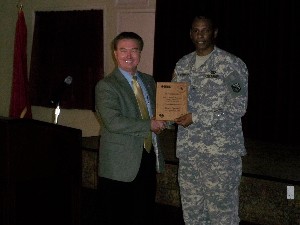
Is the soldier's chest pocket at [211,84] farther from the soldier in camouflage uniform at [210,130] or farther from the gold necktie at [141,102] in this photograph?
the gold necktie at [141,102]

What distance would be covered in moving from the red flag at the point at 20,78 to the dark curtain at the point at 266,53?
2240 mm

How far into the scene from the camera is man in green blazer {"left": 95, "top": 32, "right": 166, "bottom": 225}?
231 centimetres

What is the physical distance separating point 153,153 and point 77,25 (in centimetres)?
386

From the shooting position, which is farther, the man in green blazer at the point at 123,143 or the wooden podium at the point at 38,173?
the man in green blazer at the point at 123,143

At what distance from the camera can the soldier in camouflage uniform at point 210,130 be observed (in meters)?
2.49

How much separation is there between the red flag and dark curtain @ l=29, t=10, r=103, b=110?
8.8 inches

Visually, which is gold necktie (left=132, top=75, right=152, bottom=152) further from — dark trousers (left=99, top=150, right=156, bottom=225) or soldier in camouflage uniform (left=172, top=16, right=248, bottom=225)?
soldier in camouflage uniform (left=172, top=16, right=248, bottom=225)

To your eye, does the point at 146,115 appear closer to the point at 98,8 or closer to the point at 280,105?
the point at 280,105

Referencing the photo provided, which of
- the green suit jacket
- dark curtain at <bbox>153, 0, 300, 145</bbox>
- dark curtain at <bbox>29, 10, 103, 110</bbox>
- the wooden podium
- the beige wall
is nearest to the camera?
the wooden podium

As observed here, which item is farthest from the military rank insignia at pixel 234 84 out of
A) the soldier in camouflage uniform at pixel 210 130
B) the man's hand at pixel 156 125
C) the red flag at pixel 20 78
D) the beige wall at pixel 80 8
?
the red flag at pixel 20 78

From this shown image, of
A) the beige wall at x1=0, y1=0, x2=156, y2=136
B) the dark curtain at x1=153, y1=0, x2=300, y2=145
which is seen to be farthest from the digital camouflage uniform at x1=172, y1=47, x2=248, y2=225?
the beige wall at x1=0, y1=0, x2=156, y2=136

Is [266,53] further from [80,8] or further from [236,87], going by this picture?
[236,87]

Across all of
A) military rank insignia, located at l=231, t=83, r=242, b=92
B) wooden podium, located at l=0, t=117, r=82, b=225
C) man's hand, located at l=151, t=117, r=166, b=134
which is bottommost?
wooden podium, located at l=0, t=117, r=82, b=225

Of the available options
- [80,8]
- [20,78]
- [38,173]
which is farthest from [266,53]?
[38,173]
